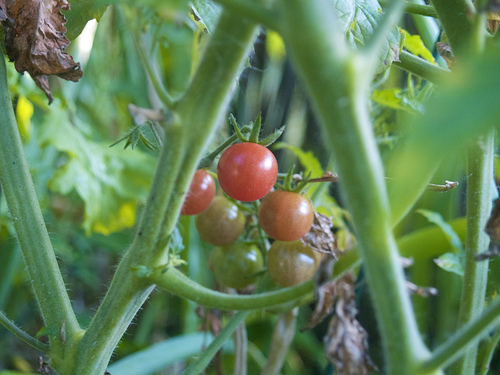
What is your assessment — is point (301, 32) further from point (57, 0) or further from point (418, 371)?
point (57, 0)

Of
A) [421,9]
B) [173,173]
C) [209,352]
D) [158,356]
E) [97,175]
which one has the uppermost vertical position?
[421,9]

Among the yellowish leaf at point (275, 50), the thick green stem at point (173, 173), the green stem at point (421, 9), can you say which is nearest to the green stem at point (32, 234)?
the thick green stem at point (173, 173)

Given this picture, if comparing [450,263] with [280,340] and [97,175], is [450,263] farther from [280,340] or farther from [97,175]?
[97,175]

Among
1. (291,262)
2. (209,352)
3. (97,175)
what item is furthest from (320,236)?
(97,175)

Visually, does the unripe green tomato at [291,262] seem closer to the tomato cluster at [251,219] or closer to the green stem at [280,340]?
the tomato cluster at [251,219]

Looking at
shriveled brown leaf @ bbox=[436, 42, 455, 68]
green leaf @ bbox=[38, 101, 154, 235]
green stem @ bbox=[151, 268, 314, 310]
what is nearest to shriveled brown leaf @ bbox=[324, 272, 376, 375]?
green stem @ bbox=[151, 268, 314, 310]

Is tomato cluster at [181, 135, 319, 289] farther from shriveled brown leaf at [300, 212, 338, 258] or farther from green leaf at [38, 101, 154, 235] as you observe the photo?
green leaf at [38, 101, 154, 235]

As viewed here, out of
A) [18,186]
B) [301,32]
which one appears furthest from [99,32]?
[301,32]

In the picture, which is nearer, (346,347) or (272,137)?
(346,347)
